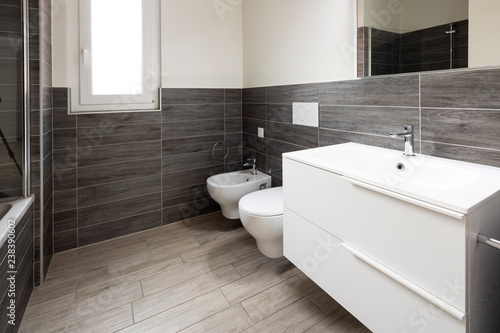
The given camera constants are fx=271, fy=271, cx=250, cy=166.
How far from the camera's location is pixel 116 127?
2230 mm

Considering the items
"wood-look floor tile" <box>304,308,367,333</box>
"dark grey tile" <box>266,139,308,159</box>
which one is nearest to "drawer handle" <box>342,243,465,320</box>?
"wood-look floor tile" <box>304,308,367,333</box>

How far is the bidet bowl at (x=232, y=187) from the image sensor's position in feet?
7.35

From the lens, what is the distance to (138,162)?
2.36 meters

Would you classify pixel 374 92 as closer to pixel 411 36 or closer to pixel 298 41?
pixel 411 36

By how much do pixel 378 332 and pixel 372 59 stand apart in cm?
134

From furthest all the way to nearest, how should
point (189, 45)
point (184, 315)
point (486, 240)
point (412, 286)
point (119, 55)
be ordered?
point (189, 45) < point (119, 55) < point (184, 315) < point (412, 286) < point (486, 240)

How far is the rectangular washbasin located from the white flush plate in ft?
1.23

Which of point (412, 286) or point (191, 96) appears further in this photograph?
point (191, 96)

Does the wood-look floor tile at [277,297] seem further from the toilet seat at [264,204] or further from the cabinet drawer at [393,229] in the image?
the cabinet drawer at [393,229]

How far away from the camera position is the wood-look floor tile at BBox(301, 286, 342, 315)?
148cm

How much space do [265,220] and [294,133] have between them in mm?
795

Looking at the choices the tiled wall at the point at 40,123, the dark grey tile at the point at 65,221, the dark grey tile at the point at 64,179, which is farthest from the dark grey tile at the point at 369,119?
the dark grey tile at the point at 65,221

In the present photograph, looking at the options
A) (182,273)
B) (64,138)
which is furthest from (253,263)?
(64,138)

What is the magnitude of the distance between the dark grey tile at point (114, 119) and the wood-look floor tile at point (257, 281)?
1.52 meters
